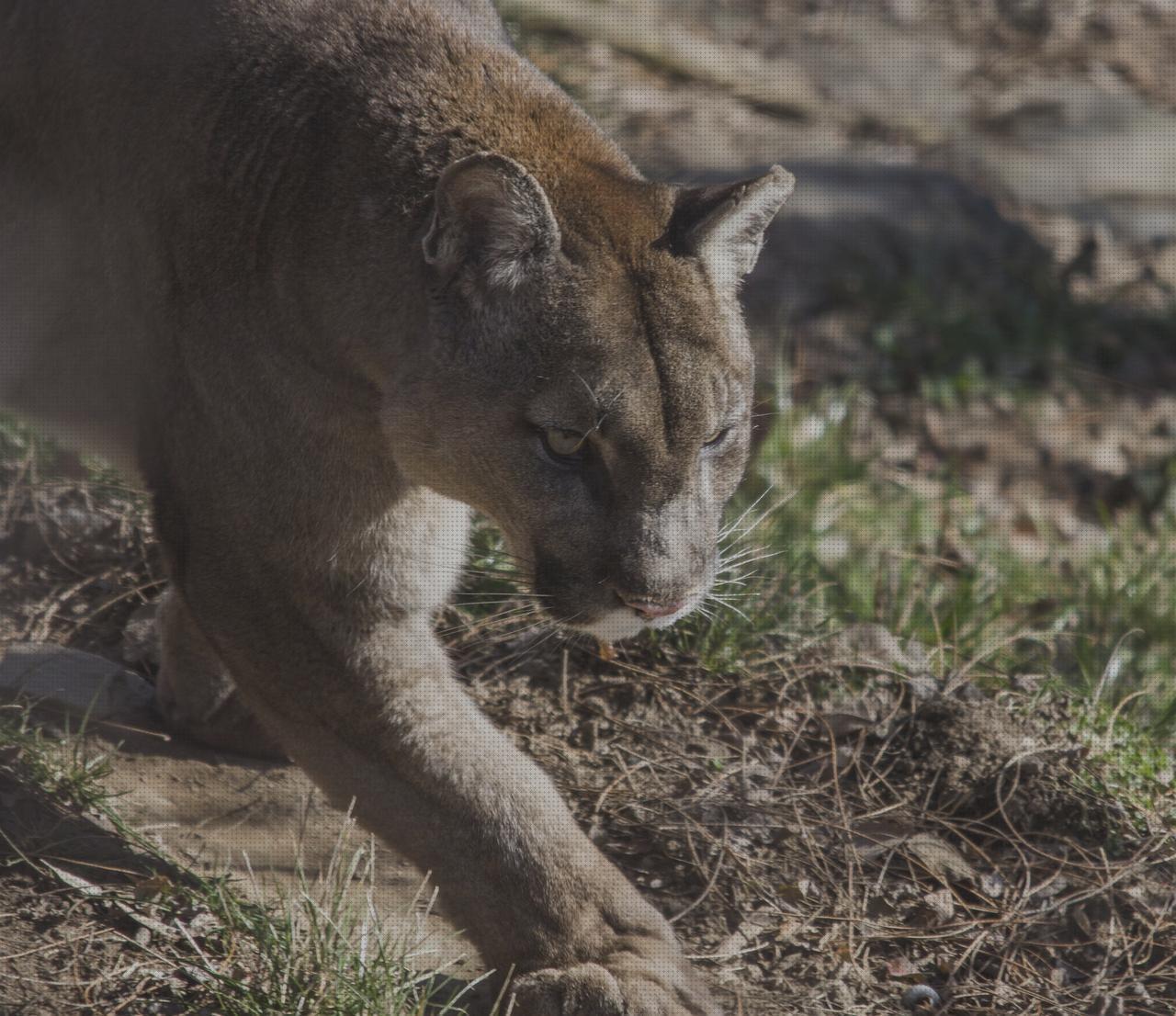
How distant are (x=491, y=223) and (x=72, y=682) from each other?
1908 millimetres

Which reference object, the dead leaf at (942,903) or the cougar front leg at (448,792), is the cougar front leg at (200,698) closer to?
the cougar front leg at (448,792)

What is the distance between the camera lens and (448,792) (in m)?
3.27

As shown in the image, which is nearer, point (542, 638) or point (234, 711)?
point (234, 711)

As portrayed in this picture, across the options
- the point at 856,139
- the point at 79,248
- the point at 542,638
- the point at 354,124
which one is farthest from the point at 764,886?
the point at 856,139

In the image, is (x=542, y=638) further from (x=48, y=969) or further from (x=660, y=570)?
(x=48, y=969)

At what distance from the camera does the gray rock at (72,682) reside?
12.6 feet

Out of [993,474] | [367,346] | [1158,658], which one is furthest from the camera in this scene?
[993,474]

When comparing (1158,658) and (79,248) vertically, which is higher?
(79,248)

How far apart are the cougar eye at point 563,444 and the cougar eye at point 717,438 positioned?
0.29 meters

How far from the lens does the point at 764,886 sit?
366 centimetres

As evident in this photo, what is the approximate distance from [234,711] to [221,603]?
682 mm

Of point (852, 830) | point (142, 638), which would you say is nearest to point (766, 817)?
point (852, 830)

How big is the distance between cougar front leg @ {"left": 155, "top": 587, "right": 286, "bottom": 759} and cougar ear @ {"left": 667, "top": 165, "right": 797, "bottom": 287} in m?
1.73

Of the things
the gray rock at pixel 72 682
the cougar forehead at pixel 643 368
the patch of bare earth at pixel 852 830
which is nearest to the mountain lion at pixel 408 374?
the cougar forehead at pixel 643 368
